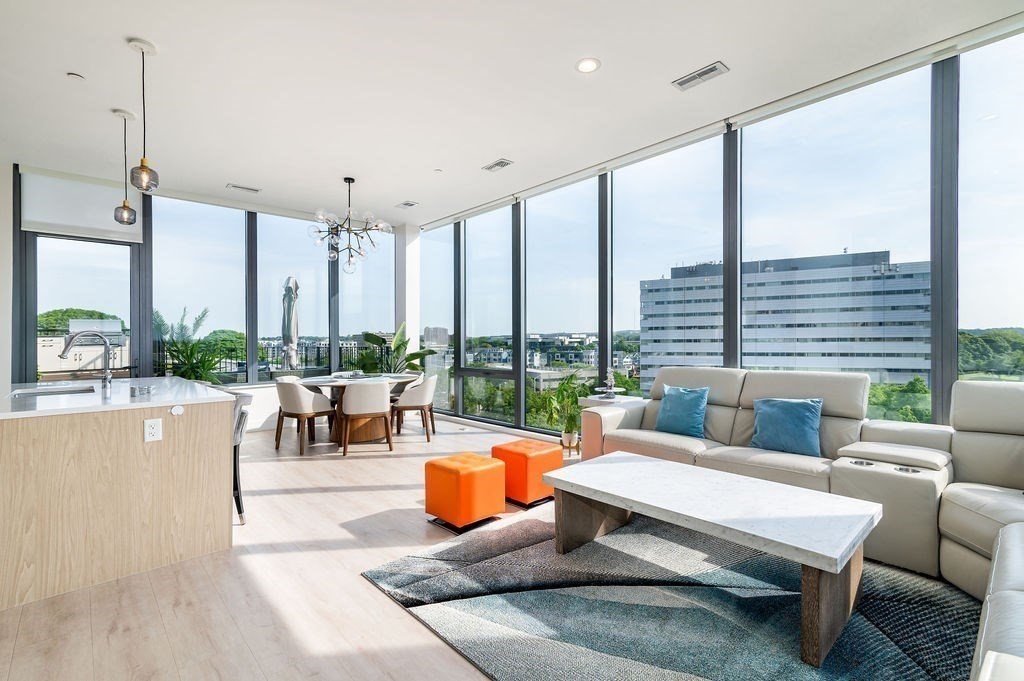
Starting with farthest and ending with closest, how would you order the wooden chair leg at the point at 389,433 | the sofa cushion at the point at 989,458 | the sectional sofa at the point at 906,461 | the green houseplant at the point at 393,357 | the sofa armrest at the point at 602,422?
the green houseplant at the point at 393,357, the wooden chair leg at the point at 389,433, the sofa armrest at the point at 602,422, the sofa cushion at the point at 989,458, the sectional sofa at the point at 906,461

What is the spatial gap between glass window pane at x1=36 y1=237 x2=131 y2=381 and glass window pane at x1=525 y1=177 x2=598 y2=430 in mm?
4702

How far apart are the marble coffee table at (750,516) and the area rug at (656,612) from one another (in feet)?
0.41

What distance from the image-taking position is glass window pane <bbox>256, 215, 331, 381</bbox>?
6.61 meters

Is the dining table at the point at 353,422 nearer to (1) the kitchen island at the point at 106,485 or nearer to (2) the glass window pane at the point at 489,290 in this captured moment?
(2) the glass window pane at the point at 489,290

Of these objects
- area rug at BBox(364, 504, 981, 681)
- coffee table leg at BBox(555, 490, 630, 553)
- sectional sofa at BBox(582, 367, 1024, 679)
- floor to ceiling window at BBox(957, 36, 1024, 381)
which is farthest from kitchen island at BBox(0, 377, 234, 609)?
floor to ceiling window at BBox(957, 36, 1024, 381)

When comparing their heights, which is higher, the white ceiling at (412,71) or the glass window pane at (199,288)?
the white ceiling at (412,71)

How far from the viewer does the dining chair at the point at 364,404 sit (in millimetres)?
4992

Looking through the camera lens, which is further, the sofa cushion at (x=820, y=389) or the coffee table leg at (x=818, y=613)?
the sofa cushion at (x=820, y=389)

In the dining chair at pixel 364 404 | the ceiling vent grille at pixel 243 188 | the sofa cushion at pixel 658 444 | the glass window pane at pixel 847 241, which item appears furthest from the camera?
the ceiling vent grille at pixel 243 188

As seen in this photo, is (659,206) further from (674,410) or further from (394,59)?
(394,59)

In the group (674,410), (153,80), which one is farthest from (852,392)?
(153,80)

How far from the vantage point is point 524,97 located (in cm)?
358

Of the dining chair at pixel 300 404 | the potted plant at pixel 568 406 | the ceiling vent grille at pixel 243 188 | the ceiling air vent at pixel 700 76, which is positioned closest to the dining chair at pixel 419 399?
the dining chair at pixel 300 404

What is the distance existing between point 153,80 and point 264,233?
11.3 feet
